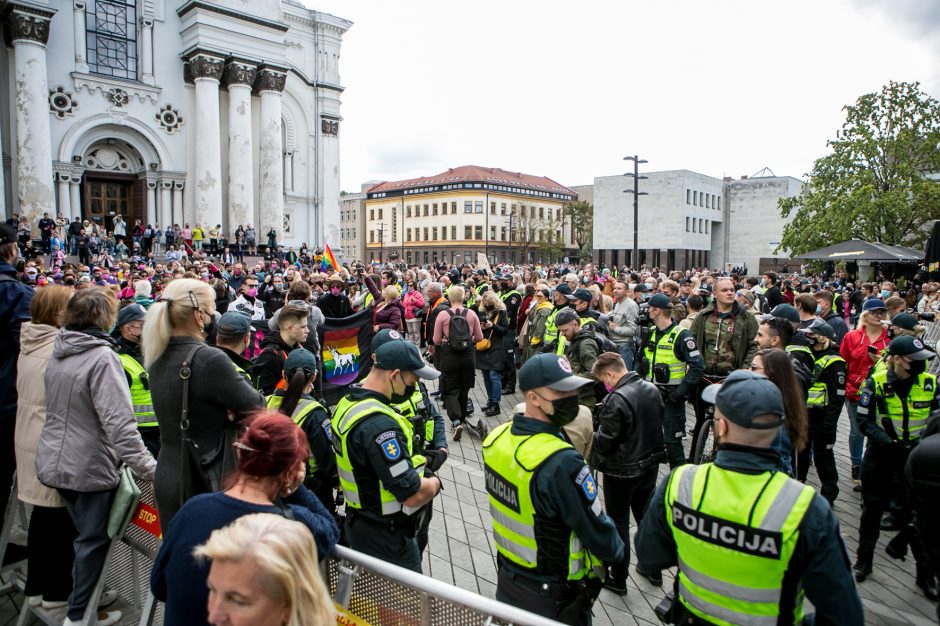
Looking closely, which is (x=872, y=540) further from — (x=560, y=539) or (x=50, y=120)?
(x=50, y=120)

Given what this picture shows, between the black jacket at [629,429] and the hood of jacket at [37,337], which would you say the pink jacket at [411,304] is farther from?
the hood of jacket at [37,337]

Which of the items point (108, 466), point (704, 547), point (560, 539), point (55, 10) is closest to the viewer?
point (704, 547)

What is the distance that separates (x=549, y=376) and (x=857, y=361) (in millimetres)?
6169

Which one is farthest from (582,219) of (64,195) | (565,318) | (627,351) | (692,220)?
(565,318)

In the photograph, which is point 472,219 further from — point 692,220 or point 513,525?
point 513,525

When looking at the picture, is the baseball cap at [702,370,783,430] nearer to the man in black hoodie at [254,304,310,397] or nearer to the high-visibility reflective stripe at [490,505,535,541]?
the high-visibility reflective stripe at [490,505,535,541]

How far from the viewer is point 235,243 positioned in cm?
2783

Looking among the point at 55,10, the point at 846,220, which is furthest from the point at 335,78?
the point at 846,220

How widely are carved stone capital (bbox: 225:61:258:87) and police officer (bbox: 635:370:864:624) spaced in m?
31.0

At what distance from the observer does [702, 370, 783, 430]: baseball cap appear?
236 cm

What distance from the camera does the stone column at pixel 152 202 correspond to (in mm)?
27797

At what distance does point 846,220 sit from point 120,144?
3550cm

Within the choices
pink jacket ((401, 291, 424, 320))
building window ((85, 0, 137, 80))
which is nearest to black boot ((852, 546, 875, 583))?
pink jacket ((401, 291, 424, 320))

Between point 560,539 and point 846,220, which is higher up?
point 846,220
